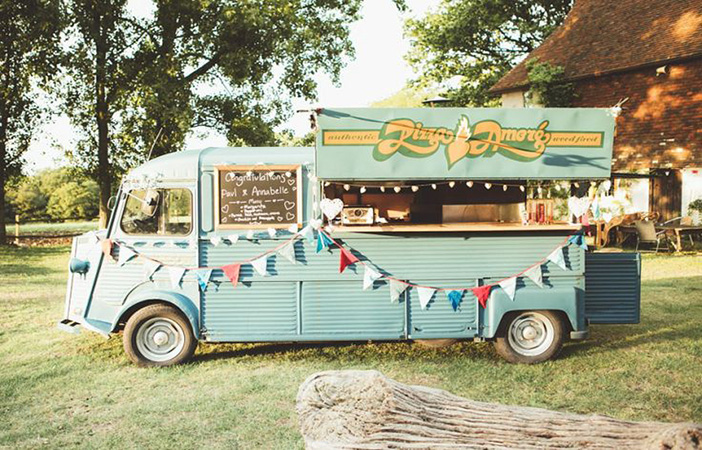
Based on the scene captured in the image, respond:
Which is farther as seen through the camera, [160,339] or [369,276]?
[160,339]

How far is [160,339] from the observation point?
708 centimetres

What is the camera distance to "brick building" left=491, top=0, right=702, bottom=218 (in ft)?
64.1

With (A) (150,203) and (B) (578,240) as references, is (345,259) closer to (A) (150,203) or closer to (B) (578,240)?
(A) (150,203)

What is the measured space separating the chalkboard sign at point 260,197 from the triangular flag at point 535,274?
2.57m

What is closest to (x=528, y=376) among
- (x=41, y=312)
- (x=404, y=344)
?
(x=404, y=344)

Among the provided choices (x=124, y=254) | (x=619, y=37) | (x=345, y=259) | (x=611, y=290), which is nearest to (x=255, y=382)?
(x=345, y=259)

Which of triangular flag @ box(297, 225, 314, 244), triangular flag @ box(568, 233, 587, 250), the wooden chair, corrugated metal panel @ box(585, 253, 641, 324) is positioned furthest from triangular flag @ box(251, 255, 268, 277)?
the wooden chair

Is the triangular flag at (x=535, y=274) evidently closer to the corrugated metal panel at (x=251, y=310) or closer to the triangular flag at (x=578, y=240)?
the triangular flag at (x=578, y=240)

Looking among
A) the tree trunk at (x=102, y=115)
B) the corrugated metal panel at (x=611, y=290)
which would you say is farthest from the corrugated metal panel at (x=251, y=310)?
the tree trunk at (x=102, y=115)

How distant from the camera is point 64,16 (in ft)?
64.7

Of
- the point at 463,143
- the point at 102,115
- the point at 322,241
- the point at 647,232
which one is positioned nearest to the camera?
the point at 463,143

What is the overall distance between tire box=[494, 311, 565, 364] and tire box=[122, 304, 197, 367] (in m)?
3.48

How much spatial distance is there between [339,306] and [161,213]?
225cm

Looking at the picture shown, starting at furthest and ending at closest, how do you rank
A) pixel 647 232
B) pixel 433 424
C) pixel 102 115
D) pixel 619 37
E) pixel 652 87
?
1. pixel 619 37
2. pixel 102 115
3. pixel 652 87
4. pixel 647 232
5. pixel 433 424
